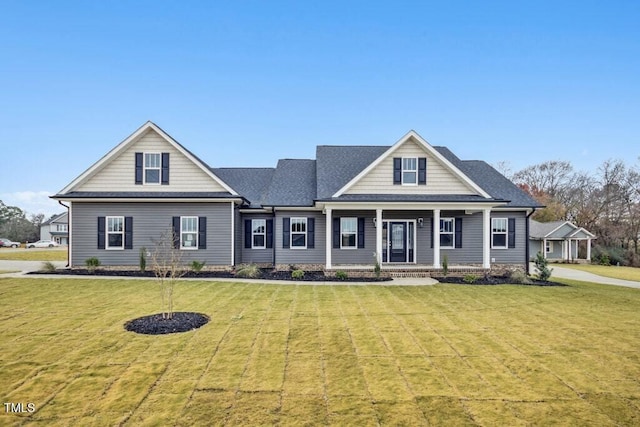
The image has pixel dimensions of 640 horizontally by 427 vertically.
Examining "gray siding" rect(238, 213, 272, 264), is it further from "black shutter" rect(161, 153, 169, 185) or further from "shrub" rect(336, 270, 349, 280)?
"shrub" rect(336, 270, 349, 280)

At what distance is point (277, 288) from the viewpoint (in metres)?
11.7

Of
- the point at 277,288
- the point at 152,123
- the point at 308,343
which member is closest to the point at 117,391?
the point at 308,343

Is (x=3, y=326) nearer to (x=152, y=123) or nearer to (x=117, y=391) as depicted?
(x=117, y=391)

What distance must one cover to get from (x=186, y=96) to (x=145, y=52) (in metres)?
3.73

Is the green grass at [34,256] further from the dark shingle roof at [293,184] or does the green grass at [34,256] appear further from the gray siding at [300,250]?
the gray siding at [300,250]

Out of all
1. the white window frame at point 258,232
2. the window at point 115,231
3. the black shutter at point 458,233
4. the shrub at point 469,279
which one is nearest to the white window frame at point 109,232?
the window at point 115,231

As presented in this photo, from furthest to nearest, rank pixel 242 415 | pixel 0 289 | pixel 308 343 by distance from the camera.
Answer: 1. pixel 0 289
2. pixel 308 343
3. pixel 242 415

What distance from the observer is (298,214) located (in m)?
16.4

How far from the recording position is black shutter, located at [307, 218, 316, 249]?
16319 mm

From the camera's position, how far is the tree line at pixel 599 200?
102 feet

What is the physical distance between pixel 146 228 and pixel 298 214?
7.09m

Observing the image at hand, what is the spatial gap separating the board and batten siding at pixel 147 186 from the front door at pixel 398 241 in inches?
338

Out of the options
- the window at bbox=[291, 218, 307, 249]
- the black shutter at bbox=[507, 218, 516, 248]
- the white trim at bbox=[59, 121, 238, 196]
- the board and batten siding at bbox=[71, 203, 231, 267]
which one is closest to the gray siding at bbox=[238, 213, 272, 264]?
the window at bbox=[291, 218, 307, 249]

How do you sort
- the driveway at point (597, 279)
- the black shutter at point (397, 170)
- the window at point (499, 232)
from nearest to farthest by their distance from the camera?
the driveway at point (597, 279)
the black shutter at point (397, 170)
the window at point (499, 232)
